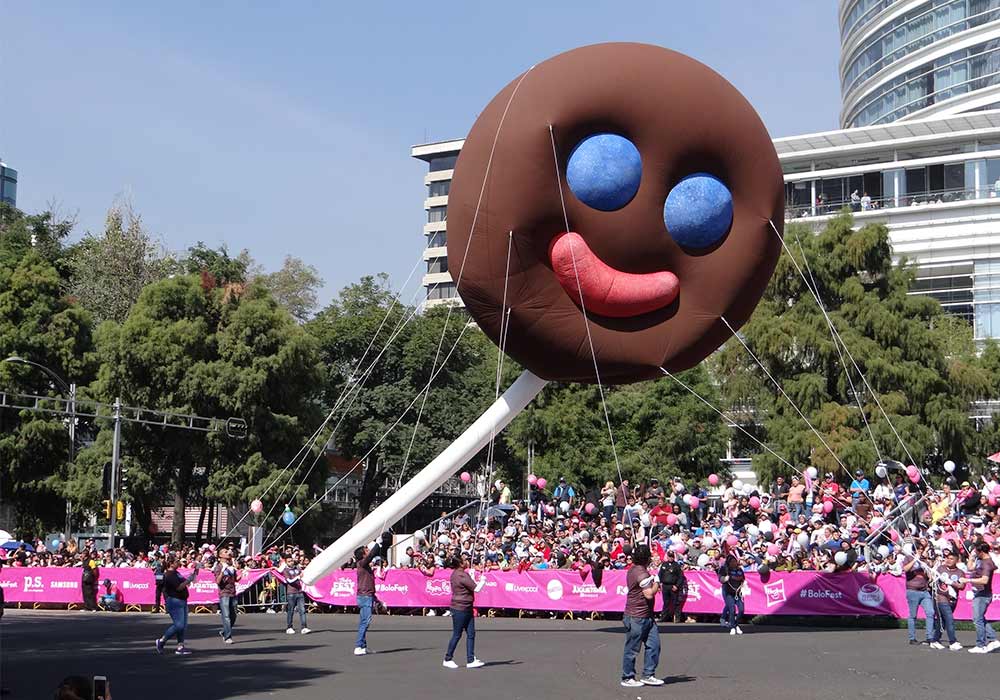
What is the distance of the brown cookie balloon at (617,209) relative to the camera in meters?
17.6

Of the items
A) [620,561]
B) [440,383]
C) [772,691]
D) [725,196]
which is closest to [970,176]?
[440,383]

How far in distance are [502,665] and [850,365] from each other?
86.0ft

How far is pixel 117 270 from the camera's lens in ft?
179

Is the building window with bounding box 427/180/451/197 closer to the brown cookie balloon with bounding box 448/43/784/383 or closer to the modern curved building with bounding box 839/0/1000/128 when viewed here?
the modern curved building with bounding box 839/0/1000/128

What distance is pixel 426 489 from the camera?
20219 mm

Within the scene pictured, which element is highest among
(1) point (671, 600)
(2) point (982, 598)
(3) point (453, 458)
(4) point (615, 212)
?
(4) point (615, 212)

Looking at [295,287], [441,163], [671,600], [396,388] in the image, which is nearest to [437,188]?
[441,163]

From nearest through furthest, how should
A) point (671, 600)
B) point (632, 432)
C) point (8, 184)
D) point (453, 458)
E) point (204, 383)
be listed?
point (453, 458) < point (671, 600) < point (204, 383) < point (632, 432) < point (8, 184)

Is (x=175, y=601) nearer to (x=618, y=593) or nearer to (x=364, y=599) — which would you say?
(x=364, y=599)

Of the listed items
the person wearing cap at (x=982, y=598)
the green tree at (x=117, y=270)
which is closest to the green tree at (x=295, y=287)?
the green tree at (x=117, y=270)

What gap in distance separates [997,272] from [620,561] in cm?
3762

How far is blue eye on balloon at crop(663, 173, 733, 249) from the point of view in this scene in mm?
17781

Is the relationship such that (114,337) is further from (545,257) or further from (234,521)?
(545,257)

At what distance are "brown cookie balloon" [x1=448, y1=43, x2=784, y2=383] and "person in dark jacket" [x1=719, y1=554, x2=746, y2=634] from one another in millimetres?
5406
